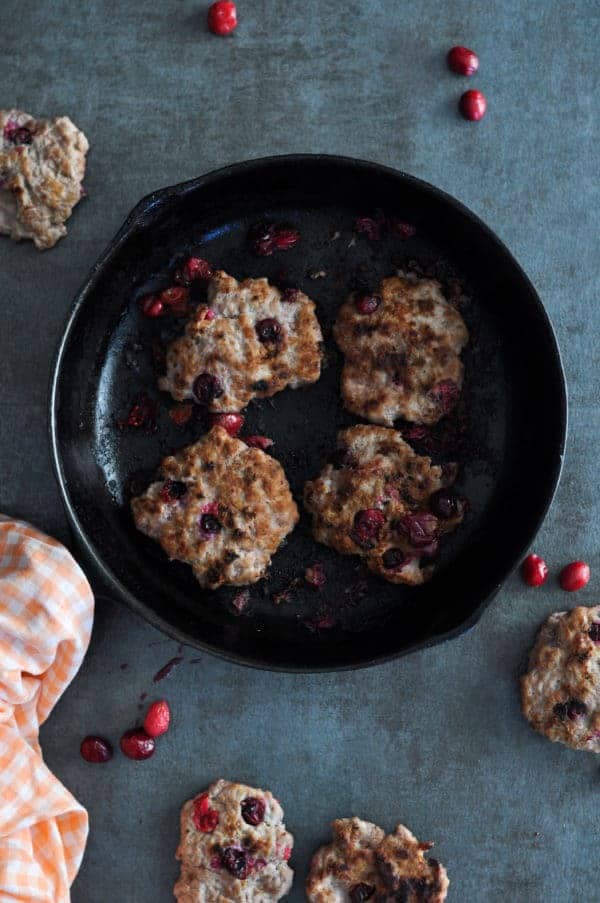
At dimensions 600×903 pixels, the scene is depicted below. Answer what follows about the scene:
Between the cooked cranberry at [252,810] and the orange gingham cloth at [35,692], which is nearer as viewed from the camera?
the orange gingham cloth at [35,692]

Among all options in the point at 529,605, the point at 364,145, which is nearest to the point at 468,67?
the point at 364,145

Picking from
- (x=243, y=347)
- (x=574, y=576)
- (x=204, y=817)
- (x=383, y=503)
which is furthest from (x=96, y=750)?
(x=574, y=576)

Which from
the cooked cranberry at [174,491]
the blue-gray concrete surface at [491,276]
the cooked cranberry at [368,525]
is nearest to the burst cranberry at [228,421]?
the cooked cranberry at [174,491]

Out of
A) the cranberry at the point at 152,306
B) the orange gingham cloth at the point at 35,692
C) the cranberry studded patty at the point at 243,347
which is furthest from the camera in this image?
the cranberry at the point at 152,306

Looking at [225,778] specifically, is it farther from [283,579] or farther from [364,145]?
[364,145]

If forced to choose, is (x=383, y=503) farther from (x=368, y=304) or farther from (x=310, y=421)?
(x=368, y=304)

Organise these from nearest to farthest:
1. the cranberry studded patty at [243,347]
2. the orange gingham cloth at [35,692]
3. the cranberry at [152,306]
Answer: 1. the orange gingham cloth at [35,692]
2. the cranberry studded patty at [243,347]
3. the cranberry at [152,306]

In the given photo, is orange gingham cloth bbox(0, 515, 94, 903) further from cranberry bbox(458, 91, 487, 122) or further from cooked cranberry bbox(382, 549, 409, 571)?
cranberry bbox(458, 91, 487, 122)

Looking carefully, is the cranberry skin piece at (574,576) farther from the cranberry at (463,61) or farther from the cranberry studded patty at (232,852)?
the cranberry at (463,61)
